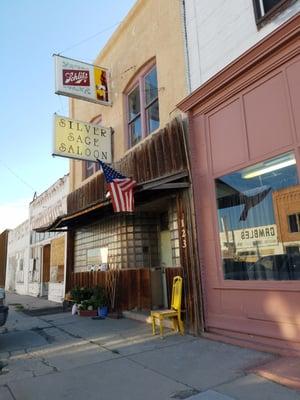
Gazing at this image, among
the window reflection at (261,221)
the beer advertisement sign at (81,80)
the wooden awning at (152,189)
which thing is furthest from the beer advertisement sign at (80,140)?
the window reflection at (261,221)

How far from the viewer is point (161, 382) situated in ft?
16.8

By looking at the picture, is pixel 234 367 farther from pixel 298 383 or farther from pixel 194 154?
pixel 194 154

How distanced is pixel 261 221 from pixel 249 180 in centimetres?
80

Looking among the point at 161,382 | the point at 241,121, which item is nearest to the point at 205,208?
the point at 241,121

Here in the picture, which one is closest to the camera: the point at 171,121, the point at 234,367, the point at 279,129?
the point at 234,367

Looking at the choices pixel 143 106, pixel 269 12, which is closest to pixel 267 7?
pixel 269 12

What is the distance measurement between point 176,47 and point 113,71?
13.8 feet

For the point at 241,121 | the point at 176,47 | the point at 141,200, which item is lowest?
the point at 141,200

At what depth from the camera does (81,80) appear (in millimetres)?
12211

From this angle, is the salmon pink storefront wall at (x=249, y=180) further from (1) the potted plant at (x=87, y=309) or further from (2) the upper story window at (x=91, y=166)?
(2) the upper story window at (x=91, y=166)

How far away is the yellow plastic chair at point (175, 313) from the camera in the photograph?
7.58 m

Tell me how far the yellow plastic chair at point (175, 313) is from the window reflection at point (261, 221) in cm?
126

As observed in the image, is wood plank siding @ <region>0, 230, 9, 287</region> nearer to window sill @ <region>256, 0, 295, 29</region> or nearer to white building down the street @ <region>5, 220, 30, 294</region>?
white building down the street @ <region>5, 220, 30, 294</region>

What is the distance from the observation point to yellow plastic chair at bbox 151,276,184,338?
7583mm
